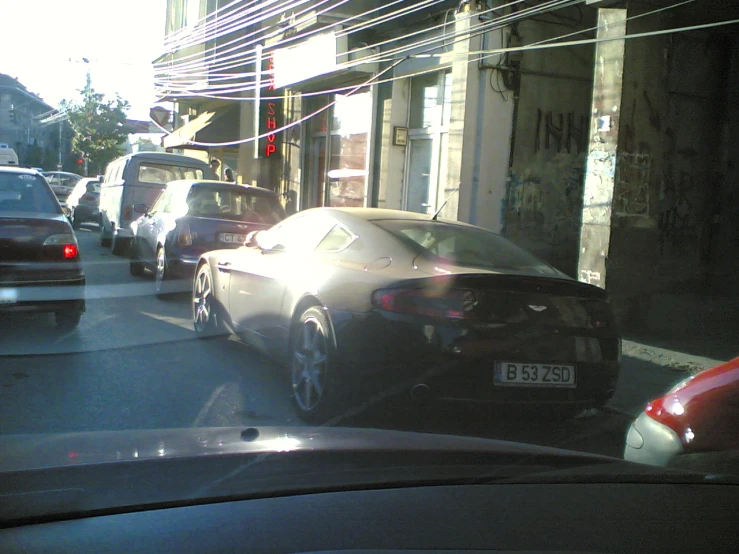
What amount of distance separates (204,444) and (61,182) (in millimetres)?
32239

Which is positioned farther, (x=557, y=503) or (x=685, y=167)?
(x=685, y=167)

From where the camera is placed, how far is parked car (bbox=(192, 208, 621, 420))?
463 centimetres

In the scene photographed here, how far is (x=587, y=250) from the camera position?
945 cm

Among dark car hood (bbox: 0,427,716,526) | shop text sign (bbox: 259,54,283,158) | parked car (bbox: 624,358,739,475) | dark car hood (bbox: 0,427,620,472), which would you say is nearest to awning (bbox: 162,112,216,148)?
shop text sign (bbox: 259,54,283,158)

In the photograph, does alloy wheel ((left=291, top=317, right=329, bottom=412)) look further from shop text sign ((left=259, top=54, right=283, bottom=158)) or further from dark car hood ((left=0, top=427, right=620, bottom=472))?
shop text sign ((left=259, top=54, right=283, bottom=158))

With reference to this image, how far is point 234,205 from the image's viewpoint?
10.7 m

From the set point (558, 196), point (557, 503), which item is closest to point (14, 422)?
point (557, 503)

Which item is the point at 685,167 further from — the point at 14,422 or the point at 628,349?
the point at 14,422

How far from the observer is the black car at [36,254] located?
7125 millimetres

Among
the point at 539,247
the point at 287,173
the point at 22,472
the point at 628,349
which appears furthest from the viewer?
the point at 287,173

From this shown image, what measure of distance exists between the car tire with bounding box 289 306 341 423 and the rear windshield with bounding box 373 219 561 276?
0.82m

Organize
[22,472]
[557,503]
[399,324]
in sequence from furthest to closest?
[399,324], [22,472], [557,503]

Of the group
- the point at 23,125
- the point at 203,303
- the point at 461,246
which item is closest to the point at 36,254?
the point at 203,303

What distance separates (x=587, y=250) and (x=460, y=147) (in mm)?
4000
